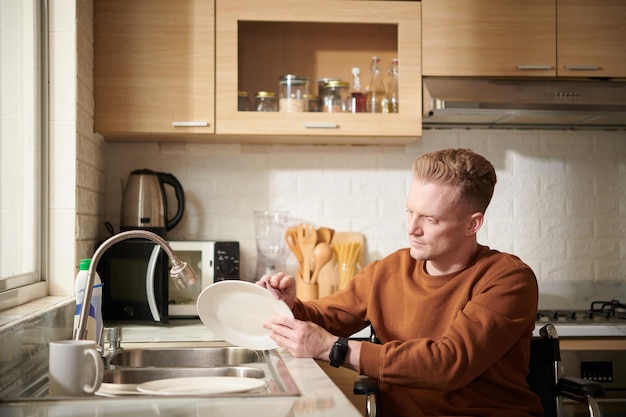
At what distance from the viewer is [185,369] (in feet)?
6.48

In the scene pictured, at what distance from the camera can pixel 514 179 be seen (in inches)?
136

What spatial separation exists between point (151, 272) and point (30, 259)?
0.45 meters

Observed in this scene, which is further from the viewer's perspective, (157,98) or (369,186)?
(369,186)

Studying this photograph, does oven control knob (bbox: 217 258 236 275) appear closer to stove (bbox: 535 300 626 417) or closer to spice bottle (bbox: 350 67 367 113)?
spice bottle (bbox: 350 67 367 113)

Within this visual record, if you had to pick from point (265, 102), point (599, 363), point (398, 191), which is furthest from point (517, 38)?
point (599, 363)

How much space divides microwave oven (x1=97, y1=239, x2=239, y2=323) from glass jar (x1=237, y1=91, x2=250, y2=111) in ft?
1.75

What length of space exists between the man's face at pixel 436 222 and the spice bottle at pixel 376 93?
44.9 inches

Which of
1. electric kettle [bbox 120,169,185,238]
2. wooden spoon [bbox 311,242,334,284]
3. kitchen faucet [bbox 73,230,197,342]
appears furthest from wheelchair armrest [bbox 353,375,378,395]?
electric kettle [bbox 120,169,185,238]

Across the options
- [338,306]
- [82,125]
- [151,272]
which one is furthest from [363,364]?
[82,125]

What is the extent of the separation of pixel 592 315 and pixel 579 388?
115 cm

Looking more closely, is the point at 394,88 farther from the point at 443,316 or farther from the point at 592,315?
the point at 443,316

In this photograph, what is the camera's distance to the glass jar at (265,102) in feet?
9.94

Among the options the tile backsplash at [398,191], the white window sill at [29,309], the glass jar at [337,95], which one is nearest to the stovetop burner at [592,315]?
the tile backsplash at [398,191]

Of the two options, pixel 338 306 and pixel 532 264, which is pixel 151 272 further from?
pixel 532 264
